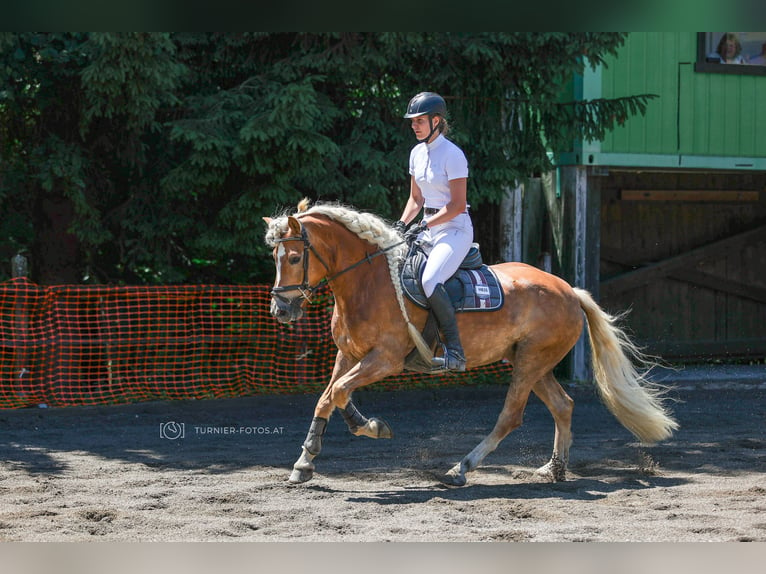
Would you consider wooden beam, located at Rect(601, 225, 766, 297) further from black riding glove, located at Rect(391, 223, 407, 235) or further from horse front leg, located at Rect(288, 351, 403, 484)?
horse front leg, located at Rect(288, 351, 403, 484)

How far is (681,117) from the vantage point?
1312 cm

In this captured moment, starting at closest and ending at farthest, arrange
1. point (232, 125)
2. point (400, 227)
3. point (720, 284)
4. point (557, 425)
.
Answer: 1. point (400, 227)
2. point (557, 425)
3. point (232, 125)
4. point (720, 284)

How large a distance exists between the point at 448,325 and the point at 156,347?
5.32 m

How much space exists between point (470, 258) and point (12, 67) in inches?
209

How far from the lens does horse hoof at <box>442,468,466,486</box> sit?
688 centimetres

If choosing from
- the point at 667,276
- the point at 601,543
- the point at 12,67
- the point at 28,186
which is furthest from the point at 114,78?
the point at 667,276

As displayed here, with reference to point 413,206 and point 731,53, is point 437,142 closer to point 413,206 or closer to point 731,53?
point 413,206

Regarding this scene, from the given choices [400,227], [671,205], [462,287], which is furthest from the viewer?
[671,205]

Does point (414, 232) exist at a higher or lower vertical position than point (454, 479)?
higher

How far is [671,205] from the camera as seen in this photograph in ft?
48.0

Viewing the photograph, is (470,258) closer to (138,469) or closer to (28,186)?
(138,469)

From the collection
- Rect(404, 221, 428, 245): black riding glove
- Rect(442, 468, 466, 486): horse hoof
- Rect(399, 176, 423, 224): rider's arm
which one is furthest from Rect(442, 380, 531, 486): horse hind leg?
Rect(399, 176, 423, 224): rider's arm

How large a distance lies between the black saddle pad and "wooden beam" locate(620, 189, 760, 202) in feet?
24.7

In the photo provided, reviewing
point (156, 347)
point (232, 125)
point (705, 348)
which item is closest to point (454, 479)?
point (232, 125)
